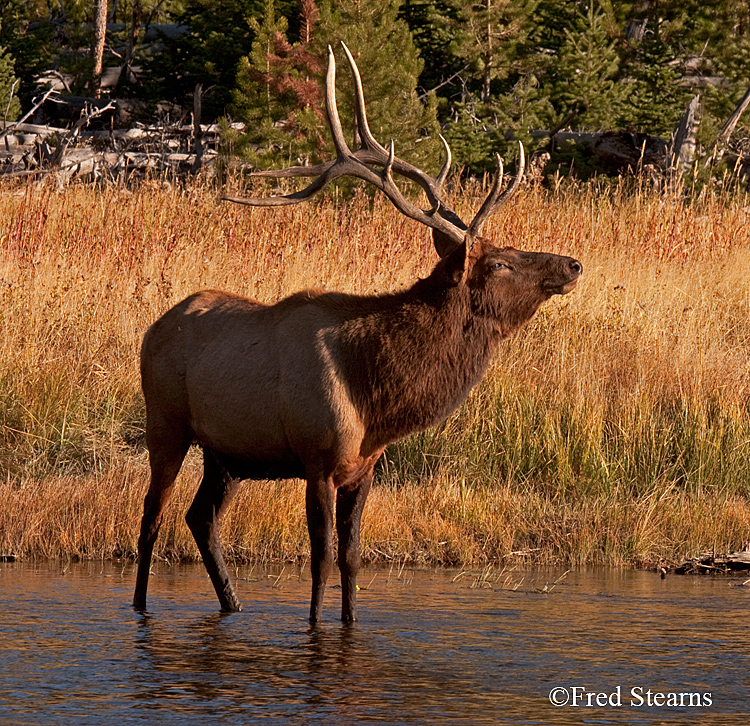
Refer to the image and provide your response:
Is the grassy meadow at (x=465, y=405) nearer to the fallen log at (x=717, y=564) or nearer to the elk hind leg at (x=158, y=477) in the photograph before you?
the fallen log at (x=717, y=564)

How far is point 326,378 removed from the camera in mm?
6637

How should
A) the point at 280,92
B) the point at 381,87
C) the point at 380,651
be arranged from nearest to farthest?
the point at 380,651, the point at 381,87, the point at 280,92

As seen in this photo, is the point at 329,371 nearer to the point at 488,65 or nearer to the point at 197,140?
the point at 197,140

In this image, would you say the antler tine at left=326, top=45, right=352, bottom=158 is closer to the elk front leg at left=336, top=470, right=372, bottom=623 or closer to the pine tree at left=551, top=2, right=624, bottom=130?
the elk front leg at left=336, top=470, right=372, bottom=623

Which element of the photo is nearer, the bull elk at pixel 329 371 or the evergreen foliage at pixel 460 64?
the bull elk at pixel 329 371

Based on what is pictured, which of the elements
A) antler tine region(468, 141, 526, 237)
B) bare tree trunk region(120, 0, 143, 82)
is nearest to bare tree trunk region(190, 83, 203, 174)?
bare tree trunk region(120, 0, 143, 82)

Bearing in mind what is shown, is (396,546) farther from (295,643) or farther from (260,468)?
(295,643)

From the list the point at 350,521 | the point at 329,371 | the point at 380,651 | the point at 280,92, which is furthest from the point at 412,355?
the point at 280,92

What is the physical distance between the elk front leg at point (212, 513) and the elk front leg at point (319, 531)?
0.59 m

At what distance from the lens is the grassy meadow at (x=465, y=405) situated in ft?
28.5

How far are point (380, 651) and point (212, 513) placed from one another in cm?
166

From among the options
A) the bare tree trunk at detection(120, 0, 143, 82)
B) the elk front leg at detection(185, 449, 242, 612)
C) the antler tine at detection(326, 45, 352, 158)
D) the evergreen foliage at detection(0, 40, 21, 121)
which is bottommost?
the elk front leg at detection(185, 449, 242, 612)

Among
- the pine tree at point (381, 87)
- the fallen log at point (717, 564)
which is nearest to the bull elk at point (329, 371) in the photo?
the fallen log at point (717, 564)

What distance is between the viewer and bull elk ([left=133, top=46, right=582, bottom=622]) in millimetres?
6648
